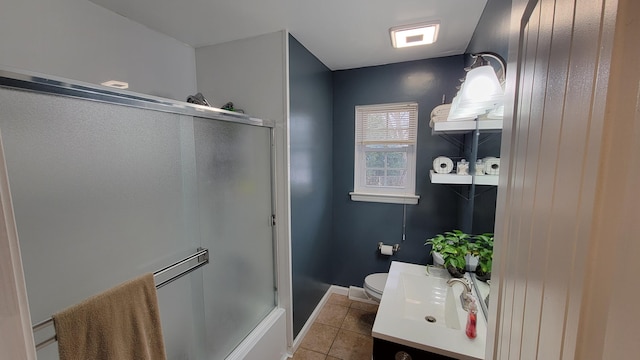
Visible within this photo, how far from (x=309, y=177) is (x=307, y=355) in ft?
4.54

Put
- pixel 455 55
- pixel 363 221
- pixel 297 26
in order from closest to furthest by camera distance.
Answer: pixel 297 26
pixel 455 55
pixel 363 221

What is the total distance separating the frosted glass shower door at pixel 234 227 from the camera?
4.60 feet

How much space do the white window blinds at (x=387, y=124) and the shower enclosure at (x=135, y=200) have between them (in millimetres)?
1209

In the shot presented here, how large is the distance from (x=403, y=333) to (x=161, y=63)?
2219 mm

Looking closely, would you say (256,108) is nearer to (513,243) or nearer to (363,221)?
(363,221)

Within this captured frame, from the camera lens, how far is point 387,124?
251 centimetres

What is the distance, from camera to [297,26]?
5.62ft

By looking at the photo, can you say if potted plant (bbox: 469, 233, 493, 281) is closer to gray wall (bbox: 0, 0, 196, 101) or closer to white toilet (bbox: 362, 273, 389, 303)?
white toilet (bbox: 362, 273, 389, 303)

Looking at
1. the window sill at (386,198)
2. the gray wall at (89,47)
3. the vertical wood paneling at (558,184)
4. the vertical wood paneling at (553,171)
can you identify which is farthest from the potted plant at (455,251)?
the gray wall at (89,47)

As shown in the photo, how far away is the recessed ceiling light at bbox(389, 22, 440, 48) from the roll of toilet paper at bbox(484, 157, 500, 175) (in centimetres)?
97

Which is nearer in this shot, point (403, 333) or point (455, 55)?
point (403, 333)

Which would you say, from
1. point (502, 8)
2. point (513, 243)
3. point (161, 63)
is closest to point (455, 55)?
point (502, 8)

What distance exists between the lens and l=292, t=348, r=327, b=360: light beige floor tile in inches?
76.9

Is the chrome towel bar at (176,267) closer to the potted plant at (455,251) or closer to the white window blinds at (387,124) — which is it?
the potted plant at (455,251)
